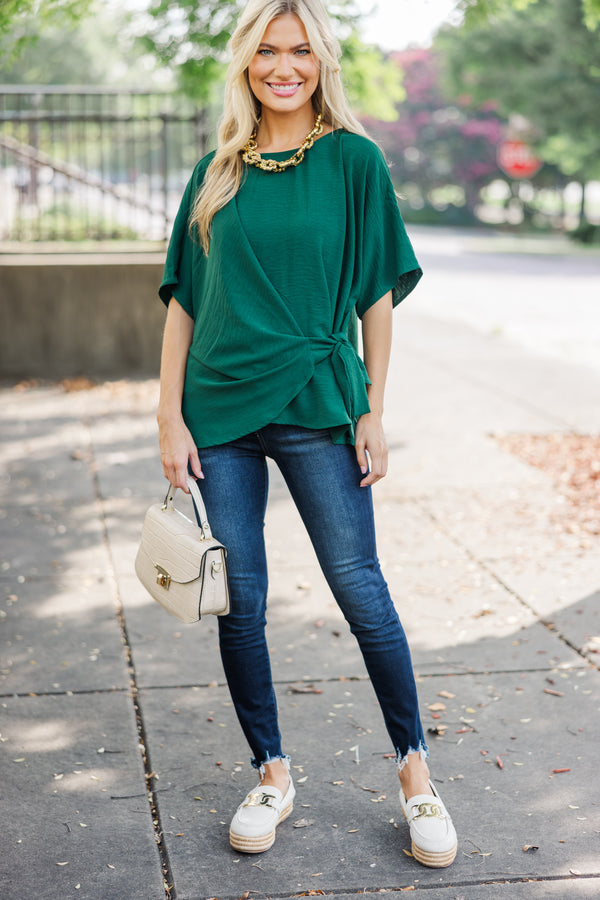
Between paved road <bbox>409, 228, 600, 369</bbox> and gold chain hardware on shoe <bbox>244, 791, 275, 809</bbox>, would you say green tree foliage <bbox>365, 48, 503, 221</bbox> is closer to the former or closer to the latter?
paved road <bbox>409, 228, 600, 369</bbox>

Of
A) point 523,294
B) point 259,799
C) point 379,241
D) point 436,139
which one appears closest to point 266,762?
point 259,799

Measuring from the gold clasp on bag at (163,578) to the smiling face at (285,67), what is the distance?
3.85 ft

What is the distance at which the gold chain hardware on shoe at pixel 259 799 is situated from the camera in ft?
9.07

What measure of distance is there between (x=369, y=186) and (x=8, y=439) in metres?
4.94

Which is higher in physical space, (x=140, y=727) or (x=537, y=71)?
(x=537, y=71)

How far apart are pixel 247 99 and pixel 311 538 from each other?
110 centimetres

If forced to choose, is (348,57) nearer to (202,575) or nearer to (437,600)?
(437,600)

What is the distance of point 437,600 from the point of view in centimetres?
438

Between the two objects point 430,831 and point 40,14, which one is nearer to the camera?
point 430,831

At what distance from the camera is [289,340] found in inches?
98.9

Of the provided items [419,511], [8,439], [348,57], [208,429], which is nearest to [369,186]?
[208,429]

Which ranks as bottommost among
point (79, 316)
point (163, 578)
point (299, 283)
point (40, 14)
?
point (79, 316)

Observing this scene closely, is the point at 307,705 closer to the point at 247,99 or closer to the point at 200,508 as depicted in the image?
the point at 200,508

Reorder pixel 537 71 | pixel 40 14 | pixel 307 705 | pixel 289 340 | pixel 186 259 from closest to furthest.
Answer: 1. pixel 289 340
2. pixel 186 259
3. pixel 307 705
4. pixel 40 14
5. pixel 537 71
